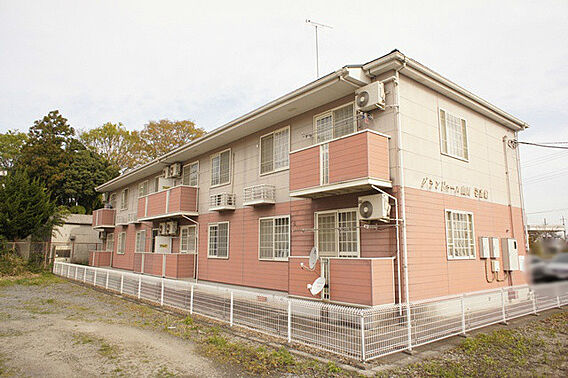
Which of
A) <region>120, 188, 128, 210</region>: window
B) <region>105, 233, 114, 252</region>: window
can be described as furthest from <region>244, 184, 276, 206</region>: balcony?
<region>105, 233, 114, 252</region>: window

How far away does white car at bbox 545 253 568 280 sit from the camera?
0.78 m

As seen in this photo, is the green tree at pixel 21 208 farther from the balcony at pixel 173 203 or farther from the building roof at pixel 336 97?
the building roof at pixel 336 97

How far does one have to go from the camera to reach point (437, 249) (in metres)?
9.59

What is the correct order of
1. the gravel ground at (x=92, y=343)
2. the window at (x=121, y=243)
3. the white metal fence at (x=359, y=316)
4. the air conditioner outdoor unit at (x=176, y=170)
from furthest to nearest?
1. the window at (x=121, y=243)
2. the air conditioner outdoor unit at (x=176, y=170)
3. the white metal fence at (x=359, y=316)
4. the gravel ground at (x=92, y=343)

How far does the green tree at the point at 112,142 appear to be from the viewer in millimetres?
38969

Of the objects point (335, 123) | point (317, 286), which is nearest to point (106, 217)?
point (335, 123)

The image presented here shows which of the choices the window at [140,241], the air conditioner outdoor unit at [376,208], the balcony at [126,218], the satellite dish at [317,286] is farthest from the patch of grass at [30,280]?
the air conditioner outdoor unit at [376,208]

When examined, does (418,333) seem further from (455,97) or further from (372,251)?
(455,97)

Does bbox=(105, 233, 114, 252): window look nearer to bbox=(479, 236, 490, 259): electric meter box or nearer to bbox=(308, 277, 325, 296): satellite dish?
bbox=(308, 277, 325, 296): satellite dish

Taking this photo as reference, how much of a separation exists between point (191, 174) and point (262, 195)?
6.30 m

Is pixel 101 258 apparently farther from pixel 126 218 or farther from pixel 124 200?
pixel 124 200

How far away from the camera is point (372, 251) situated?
9.09 m

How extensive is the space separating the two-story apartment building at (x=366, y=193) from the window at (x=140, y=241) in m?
5.43

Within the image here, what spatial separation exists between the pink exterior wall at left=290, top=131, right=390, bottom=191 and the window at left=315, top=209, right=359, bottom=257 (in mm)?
1207
